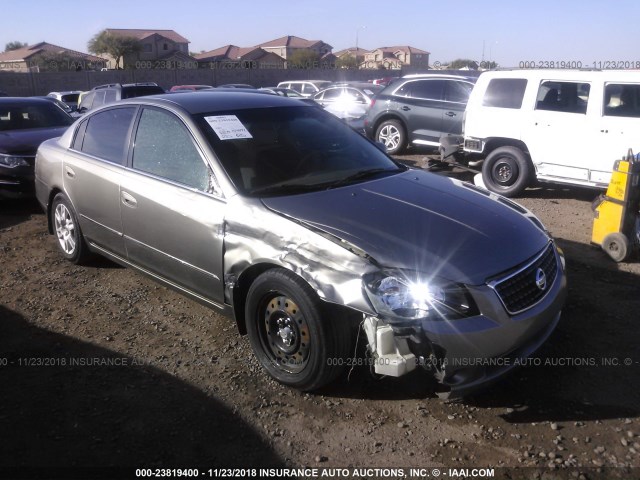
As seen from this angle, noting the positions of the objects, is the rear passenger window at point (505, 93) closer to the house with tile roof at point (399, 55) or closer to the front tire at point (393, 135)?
the front tire at point (393, 135)

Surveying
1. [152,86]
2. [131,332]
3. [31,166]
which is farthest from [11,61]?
[131,332]

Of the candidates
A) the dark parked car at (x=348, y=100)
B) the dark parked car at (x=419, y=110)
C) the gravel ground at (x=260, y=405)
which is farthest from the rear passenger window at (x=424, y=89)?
the gravel ground at (x=260, y=405)

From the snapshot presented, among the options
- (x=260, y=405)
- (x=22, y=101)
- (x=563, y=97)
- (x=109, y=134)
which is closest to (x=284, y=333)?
(x=260, y=405)

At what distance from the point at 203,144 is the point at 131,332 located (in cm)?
151

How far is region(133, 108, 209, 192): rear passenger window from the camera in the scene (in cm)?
391

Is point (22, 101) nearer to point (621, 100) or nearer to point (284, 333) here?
point (284, 333)

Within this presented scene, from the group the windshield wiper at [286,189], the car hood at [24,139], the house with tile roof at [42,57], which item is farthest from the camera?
the house with tile roof at [42,57]

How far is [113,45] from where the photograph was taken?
60906mm

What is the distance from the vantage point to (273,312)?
11.2 feet

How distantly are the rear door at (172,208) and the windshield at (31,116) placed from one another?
5252 millimetres

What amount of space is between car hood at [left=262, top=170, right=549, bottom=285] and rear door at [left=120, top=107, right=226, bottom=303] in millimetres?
510

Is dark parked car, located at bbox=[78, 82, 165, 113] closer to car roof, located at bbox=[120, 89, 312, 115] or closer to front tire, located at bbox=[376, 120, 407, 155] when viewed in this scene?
front tire, located at bbox=[376, 120, 407, 155]

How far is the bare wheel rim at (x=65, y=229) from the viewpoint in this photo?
17.9 ft

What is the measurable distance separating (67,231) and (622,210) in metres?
5.39
